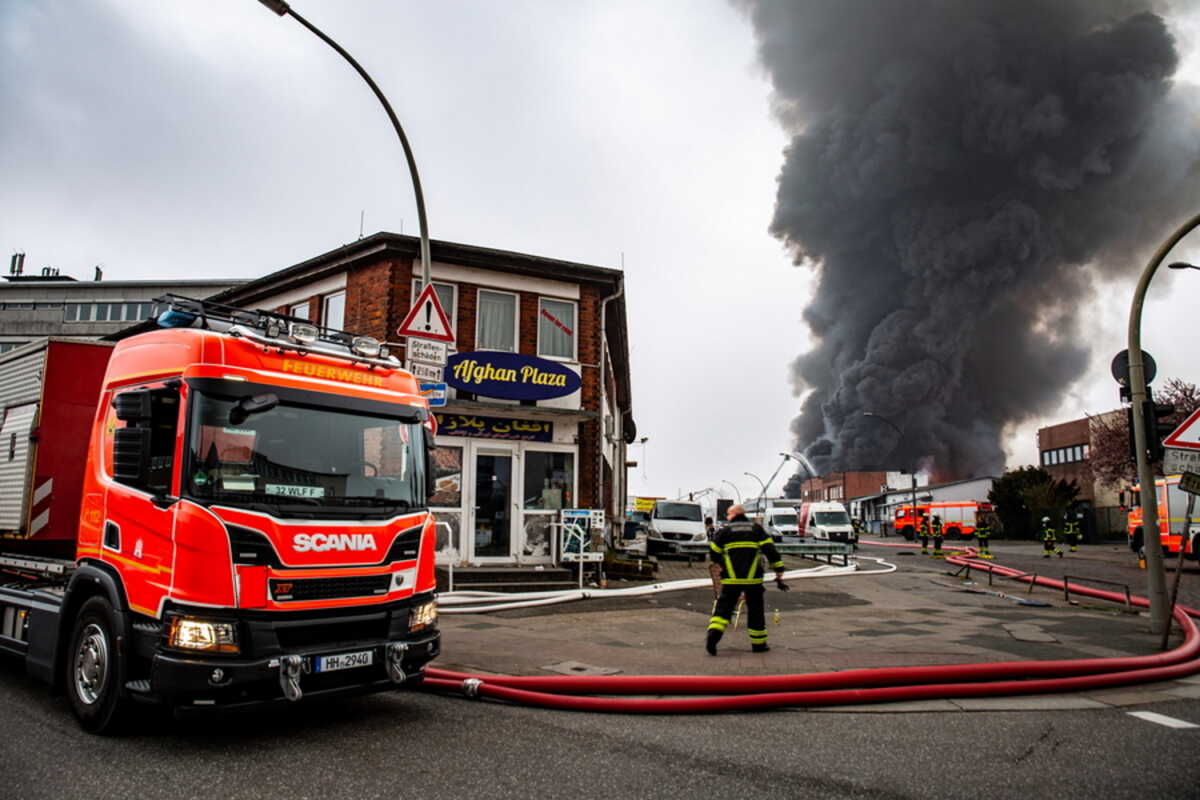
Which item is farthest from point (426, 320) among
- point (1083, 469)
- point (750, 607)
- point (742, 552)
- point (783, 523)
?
point (1083, 469)

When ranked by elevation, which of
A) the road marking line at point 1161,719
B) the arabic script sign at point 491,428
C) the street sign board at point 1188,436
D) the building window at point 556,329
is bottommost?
the road marking line at point 1161,719

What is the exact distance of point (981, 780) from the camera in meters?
4.46

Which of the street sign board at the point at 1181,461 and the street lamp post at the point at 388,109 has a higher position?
the street lamp post at the point at 388,109

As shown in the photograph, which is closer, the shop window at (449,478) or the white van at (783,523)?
the shop window at (449,478)

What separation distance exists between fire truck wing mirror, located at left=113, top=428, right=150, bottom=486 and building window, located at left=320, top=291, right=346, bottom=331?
12.2 meters

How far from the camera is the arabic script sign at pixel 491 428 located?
15.6 metres

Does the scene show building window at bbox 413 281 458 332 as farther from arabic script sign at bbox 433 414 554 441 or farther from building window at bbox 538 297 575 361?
arabic script sign at bbox 433 414 554 441

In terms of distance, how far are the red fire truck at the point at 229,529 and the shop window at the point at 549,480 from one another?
969cm

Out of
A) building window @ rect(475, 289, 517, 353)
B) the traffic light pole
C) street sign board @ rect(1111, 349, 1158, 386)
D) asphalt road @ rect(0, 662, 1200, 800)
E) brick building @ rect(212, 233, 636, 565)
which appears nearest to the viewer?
asphalt road @ rect(0, 662, 1200, 800)

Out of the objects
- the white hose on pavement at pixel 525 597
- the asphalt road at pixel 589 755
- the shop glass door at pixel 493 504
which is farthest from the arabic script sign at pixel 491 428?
the asphalt road at pixel 589 755

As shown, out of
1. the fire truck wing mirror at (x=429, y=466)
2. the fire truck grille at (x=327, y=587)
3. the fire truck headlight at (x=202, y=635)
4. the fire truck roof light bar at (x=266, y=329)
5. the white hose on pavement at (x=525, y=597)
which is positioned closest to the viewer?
the fire truck headlight at (x=202, y=635)

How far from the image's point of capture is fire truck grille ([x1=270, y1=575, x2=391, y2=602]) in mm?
5004

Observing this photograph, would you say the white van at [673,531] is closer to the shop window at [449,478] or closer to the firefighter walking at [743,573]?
the shop window at [449,478]

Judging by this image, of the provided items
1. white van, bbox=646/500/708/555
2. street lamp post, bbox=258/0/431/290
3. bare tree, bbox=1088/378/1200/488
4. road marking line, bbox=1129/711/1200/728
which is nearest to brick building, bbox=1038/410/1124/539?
bare tree, bbox=1088/378/1200/488
